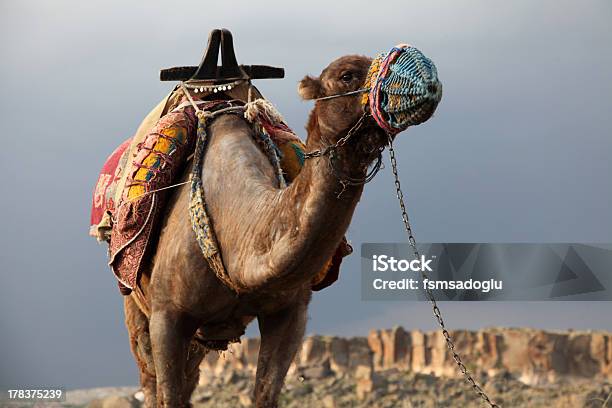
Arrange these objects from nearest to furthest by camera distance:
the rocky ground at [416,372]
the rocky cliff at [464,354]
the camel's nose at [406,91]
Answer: the camel's nose at [406,91] < the rocky ground at [416,372] < the rocky cliff at [464,354]

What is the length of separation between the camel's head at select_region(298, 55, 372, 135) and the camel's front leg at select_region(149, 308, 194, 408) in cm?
Answer: 189

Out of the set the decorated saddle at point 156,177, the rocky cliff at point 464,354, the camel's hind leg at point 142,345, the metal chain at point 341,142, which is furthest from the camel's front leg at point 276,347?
the rocky cliff at point 464,354

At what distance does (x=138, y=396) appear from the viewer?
13.7 meters

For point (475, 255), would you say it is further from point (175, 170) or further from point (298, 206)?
point (298, 206)

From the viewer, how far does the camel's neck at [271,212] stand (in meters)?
5.23

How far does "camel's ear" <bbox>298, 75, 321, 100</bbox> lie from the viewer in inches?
204

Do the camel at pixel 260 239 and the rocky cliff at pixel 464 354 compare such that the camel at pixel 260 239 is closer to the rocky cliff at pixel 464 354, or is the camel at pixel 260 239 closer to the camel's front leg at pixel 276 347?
the camel's front leg at pixel 276 347

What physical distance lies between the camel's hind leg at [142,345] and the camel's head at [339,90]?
299 centimetres

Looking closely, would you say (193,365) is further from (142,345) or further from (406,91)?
(406,91)

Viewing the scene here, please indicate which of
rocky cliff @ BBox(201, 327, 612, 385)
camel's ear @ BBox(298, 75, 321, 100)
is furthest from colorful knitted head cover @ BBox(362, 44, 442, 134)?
rocky cliff @ BBox(201, 327, 612, 385)

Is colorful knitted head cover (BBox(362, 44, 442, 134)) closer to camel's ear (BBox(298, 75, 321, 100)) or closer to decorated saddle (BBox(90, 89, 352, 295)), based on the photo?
camel's ear (BBox(298, 75, 321, 100))

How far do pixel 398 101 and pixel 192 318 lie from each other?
2303 millimetres

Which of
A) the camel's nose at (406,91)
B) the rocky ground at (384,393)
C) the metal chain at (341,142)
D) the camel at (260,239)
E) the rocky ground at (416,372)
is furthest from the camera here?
the rocky ground at (416,372)

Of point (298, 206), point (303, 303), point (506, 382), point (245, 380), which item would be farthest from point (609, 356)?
point (298, 206)
